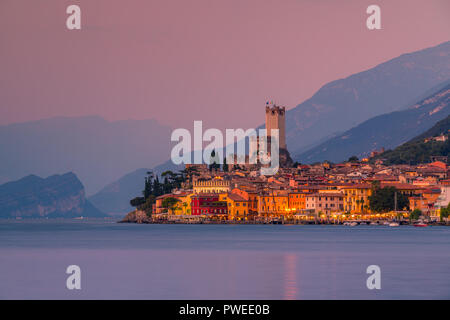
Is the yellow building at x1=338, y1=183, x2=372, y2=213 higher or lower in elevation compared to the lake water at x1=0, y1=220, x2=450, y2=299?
higher

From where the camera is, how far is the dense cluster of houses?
121m

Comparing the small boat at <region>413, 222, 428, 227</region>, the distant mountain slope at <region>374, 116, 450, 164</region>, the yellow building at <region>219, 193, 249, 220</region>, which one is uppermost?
the distant mountain slope at <region>374, 116, 450, 164</region>

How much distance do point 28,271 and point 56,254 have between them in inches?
488

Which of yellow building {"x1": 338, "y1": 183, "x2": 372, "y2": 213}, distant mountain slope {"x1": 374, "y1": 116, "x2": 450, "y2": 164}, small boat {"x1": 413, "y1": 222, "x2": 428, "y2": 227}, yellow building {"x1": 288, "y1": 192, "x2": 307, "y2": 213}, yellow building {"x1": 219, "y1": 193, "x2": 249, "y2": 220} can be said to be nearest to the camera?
small boat {"x1": 413, "y1": 222, "x2": 428, "y2": 227}

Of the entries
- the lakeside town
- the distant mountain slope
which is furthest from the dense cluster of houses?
the distant mountain slope

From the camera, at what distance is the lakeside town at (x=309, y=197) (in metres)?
117

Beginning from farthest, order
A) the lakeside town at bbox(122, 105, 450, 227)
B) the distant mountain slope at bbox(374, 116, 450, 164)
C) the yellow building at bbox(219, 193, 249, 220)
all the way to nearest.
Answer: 1. the distant mountain slope at bbox(374, 116, 450, 164)
2. the yellow building at bbox(219, 193, 249, 220)
3. the lakeside town at bbox(122, 105, 450, 227)

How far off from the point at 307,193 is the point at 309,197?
254cm

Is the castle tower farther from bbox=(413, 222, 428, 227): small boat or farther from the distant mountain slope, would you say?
bbox=(413, 222, 428, 227): small boat
